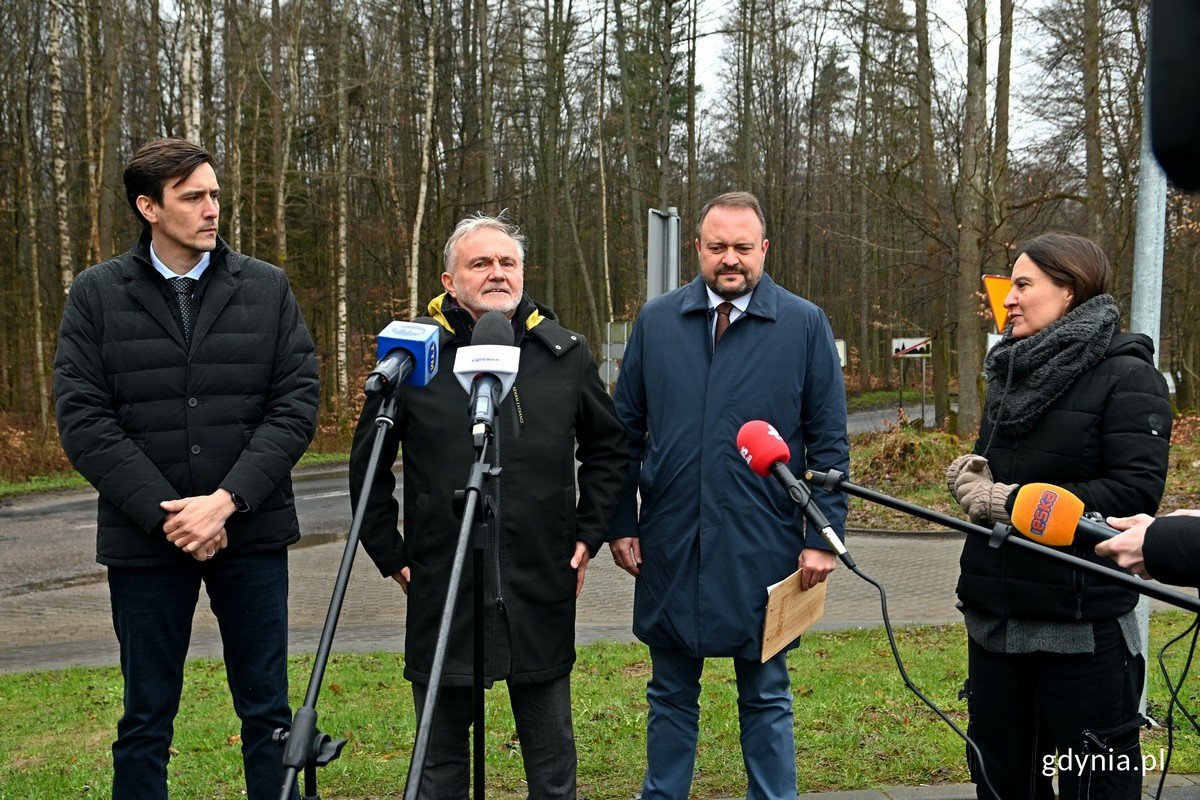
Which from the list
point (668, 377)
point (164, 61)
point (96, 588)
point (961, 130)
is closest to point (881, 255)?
point (961, 130)

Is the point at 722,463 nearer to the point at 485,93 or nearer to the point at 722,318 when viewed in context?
the point at 722,318

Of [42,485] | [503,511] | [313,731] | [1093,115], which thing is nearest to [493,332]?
[503,511]

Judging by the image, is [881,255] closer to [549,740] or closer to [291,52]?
[291,52]

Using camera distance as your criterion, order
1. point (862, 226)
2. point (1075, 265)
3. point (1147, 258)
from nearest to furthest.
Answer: point (1075, 265) < point (1147, 258) < point (862, 226)

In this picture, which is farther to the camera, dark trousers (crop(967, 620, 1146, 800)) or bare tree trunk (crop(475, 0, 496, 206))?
bare tree trunk (crop(475, 0, 496, 206))

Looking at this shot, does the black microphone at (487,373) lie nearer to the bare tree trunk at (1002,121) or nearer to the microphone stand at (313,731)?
the microphone stand at (313,731)

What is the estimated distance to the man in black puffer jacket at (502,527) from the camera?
3.66m

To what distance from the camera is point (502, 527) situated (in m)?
3.67

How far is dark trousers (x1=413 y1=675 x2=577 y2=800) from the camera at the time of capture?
3707 mm

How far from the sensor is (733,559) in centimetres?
402

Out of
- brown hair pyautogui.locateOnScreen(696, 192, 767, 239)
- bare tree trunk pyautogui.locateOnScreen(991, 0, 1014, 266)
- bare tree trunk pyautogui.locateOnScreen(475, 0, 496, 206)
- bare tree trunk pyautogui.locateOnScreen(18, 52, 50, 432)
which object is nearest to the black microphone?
brown hair pyautogui.locateOnScreen(696, 192, 767, 239)

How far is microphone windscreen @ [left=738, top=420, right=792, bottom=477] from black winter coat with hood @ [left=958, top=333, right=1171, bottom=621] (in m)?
1.12

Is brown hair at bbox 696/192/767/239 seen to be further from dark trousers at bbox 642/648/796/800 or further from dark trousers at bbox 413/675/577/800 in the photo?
dark trousers at bbox 413/675/577/800

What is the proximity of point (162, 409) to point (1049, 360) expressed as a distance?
2.85m
